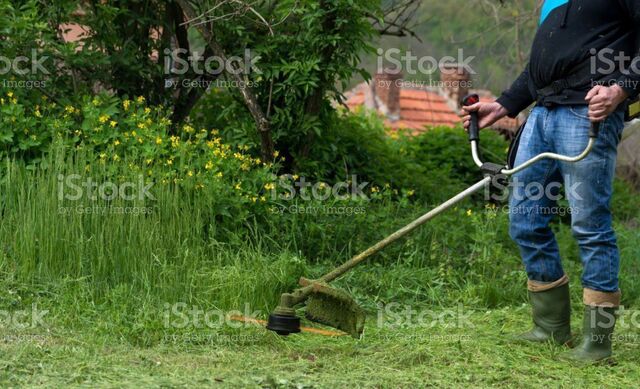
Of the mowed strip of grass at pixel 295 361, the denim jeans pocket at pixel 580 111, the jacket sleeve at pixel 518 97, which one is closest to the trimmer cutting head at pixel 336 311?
the mowed strip of grass at pixel 295 361

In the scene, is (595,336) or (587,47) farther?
(595,336)

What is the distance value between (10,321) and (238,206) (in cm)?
171

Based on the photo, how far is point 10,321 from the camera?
5.00 metres

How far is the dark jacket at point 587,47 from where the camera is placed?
436cm

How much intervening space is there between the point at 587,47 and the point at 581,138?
0.40m

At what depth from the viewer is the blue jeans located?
4.45m

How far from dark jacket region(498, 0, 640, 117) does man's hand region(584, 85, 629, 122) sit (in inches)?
1.9

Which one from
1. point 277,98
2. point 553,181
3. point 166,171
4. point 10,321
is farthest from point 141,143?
point 553,181

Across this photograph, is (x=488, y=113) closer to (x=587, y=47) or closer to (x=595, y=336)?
(x=587, y=47)

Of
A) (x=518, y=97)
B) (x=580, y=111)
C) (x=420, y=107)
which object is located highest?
(x=420, y=107)

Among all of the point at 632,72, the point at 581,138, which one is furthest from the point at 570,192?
the point at 632,72

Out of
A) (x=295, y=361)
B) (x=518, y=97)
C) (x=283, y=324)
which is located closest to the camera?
(x=295, y=361)

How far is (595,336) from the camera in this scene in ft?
15.1

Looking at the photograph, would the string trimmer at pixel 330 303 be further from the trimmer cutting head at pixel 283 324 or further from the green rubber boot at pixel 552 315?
the green rubber boot at pixel 552 315
